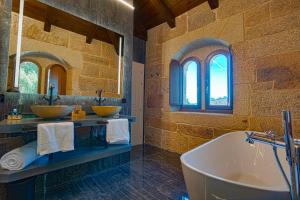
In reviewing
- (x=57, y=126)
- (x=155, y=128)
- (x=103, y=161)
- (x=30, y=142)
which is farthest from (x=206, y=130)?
(x=30, y=142)

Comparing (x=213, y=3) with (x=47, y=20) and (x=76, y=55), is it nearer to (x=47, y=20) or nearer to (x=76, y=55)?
(x=76, y=55)

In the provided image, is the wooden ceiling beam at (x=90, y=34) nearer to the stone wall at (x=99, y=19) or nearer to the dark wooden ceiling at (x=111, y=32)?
the dark wooden ceiling at (x=111, y=32)

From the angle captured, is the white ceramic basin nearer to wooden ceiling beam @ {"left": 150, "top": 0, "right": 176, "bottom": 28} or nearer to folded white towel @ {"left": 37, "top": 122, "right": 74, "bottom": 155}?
folded white towel @ {"left": 37, "top": 122, "right": 74, "bottom": 155}

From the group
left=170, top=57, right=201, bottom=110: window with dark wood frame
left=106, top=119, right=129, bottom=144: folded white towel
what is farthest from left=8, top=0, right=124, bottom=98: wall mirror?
left=170, top=57, right=201, bottom=110: window with dark wood frame

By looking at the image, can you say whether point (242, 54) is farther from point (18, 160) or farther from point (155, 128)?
point (18, 160)

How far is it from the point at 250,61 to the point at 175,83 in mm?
1484

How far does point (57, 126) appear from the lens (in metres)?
1.54

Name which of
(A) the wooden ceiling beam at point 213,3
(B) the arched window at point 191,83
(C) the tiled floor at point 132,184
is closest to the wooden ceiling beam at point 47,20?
(C) the tiled floor at point 132,184

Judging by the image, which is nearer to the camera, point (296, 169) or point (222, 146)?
point (296, 169)

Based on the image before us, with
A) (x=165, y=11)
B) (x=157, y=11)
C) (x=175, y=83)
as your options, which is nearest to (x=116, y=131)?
(x=175, y=83)

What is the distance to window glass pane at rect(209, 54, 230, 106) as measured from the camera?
9.54 ft

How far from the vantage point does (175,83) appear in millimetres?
3477

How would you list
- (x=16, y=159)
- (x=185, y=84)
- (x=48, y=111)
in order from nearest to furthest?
(x=16, y=159) < (x=48, y=111) < (x=185, y=84)

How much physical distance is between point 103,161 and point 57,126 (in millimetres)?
1103
